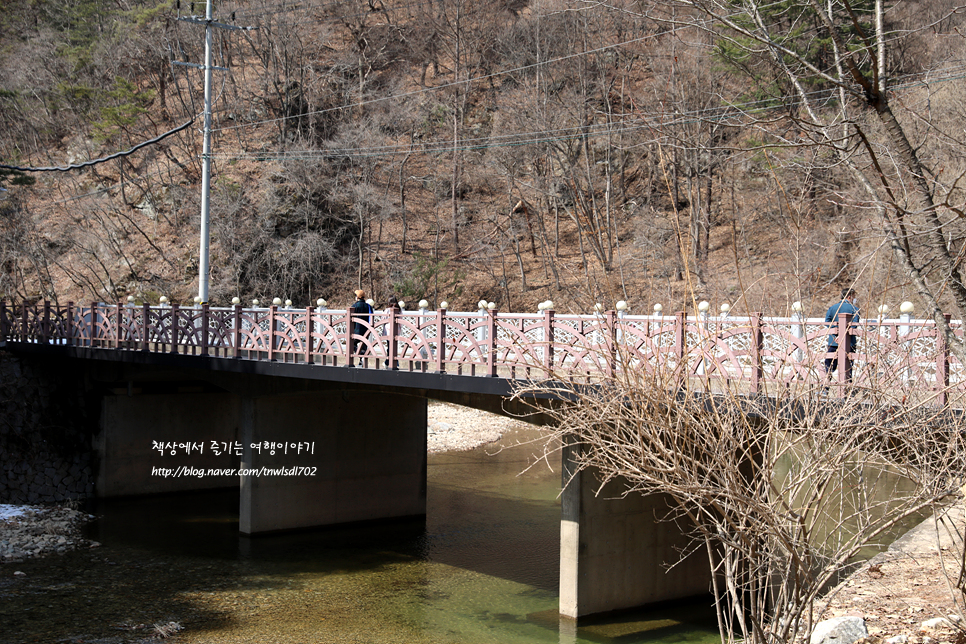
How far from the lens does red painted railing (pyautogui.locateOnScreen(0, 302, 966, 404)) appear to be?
6.56 metres

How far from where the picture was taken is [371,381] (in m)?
13.8

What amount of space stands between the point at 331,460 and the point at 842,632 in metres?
14.0

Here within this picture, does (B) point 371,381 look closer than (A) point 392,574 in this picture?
Yes

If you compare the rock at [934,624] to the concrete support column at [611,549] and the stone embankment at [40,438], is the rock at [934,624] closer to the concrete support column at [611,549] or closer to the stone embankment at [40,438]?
the concrete support column at [611,549]

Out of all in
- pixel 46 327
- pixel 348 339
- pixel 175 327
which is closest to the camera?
pixel 348 339

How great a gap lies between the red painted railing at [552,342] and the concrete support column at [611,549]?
2.18m

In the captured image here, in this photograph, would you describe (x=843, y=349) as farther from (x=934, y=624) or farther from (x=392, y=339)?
(x=392, y=339)

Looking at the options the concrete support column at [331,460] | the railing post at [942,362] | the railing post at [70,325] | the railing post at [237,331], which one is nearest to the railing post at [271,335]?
the railing post at [237,331]

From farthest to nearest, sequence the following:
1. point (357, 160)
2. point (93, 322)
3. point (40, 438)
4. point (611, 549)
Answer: point (357, 160), point (40, 438), point (93, 322), point (611, 549)

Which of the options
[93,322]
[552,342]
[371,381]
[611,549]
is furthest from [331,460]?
[552,342]

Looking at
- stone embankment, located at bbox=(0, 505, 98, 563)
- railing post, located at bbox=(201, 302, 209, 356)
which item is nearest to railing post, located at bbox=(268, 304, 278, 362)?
railing post, located at bbox=(201, 302, 209, 356)

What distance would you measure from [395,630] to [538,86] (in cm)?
3242

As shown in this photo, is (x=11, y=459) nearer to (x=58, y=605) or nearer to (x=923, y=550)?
(x=58, y=605)

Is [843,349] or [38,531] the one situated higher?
[843,349]
